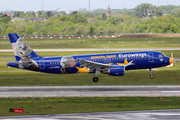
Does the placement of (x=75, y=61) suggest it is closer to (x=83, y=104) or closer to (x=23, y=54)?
(x=23, y=54)

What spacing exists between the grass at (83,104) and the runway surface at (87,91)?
254cm

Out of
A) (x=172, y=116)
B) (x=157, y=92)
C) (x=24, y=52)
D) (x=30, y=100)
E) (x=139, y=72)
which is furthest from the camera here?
(x=139, y=72)

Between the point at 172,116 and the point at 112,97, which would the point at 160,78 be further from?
the point at 172,116

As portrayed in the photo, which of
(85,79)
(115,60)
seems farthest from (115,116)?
(85,79)

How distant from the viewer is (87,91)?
1742 inches

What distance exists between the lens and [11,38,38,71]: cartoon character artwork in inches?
1887

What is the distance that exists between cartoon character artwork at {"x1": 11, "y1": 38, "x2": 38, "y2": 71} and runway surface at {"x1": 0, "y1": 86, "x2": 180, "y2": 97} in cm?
352

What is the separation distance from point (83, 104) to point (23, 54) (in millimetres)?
17251

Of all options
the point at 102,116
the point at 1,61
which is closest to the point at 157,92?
the point at 102,116

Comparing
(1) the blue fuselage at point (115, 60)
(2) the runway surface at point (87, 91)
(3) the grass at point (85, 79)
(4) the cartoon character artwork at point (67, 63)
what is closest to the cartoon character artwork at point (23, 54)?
(1) the blue fuselage at point (115, 60)

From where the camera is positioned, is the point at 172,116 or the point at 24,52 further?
the point at 24,52

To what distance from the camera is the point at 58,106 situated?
3472cm

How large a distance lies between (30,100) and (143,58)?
66.6 ft

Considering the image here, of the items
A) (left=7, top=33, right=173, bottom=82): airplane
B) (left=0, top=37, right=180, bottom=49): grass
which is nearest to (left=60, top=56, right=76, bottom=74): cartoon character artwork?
(left=7, top=33, right=173, bottom=82): airplane
